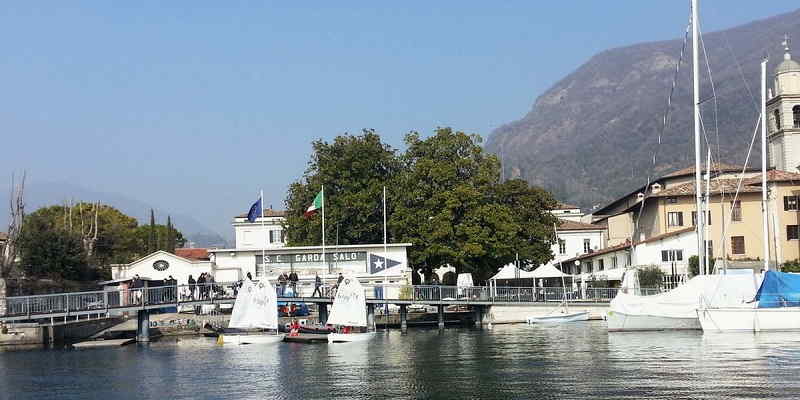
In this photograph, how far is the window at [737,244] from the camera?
81.4 meters

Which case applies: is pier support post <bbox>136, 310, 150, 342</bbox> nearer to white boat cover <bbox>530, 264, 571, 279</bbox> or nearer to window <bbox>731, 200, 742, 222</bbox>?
white boat cover <bbox>530, 264, 571, 279</bbox>

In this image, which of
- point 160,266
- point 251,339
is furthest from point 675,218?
point 251,339

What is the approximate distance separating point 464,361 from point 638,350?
8.36 metres

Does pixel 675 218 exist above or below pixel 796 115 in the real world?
below

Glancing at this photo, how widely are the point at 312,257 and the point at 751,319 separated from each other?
32.8m

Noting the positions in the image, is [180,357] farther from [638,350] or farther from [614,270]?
[614,270]

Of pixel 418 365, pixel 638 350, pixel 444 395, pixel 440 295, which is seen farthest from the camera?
pixel 440 295

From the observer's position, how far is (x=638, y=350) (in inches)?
1855

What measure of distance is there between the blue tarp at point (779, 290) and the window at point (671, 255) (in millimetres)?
26408

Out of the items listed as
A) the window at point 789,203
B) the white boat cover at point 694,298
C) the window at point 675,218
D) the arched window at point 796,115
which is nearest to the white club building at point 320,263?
the white boat cover at point 694,298

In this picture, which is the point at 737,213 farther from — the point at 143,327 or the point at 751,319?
the point at 143,327

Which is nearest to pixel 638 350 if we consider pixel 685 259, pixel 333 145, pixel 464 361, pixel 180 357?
pixel 464 361

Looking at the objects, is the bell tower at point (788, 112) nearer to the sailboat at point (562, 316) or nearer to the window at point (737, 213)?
the window at point (737, 213)

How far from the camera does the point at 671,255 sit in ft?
265
